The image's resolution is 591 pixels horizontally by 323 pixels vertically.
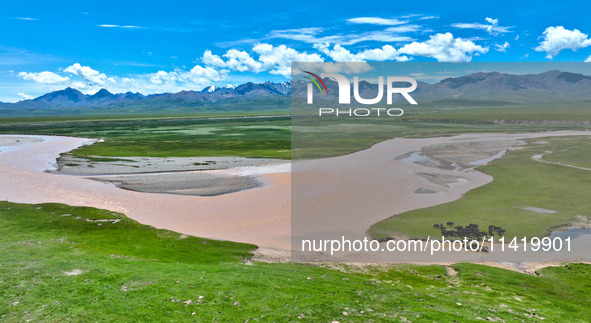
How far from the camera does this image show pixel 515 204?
44.2 metres

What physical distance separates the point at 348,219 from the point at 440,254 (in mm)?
11712

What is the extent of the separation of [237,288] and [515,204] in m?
37.7

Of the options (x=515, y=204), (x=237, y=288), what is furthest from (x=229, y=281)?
(x=515, y=204)

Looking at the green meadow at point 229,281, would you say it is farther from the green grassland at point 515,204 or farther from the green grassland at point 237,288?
the green grassland at point 515,204

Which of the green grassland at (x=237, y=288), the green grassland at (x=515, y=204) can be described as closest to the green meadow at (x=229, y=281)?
the green grassland at (x=237, y=288)

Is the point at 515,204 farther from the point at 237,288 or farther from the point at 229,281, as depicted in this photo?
the point at 237,288

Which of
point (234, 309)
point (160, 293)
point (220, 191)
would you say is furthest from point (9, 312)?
point (220, 191)

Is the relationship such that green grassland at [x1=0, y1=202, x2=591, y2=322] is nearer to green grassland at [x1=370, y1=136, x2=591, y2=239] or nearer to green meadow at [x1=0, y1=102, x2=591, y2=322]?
green meadow at [x1=0, y1=102, x2=591, y2=322]

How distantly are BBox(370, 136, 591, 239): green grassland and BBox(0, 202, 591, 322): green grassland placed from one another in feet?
32.2

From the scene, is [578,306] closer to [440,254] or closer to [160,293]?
[440,254]

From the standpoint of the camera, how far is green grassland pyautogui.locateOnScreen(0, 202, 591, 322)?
683 inches

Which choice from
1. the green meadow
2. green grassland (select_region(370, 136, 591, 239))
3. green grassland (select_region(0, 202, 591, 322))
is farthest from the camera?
green grassland (select_region(370, 136, 591, 239))

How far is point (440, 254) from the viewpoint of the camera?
31.2 meters

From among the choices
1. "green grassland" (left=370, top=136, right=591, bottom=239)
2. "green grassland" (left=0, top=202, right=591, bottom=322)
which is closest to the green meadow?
"green grassland" (left=0, top=202, right=591, bottom=322)
